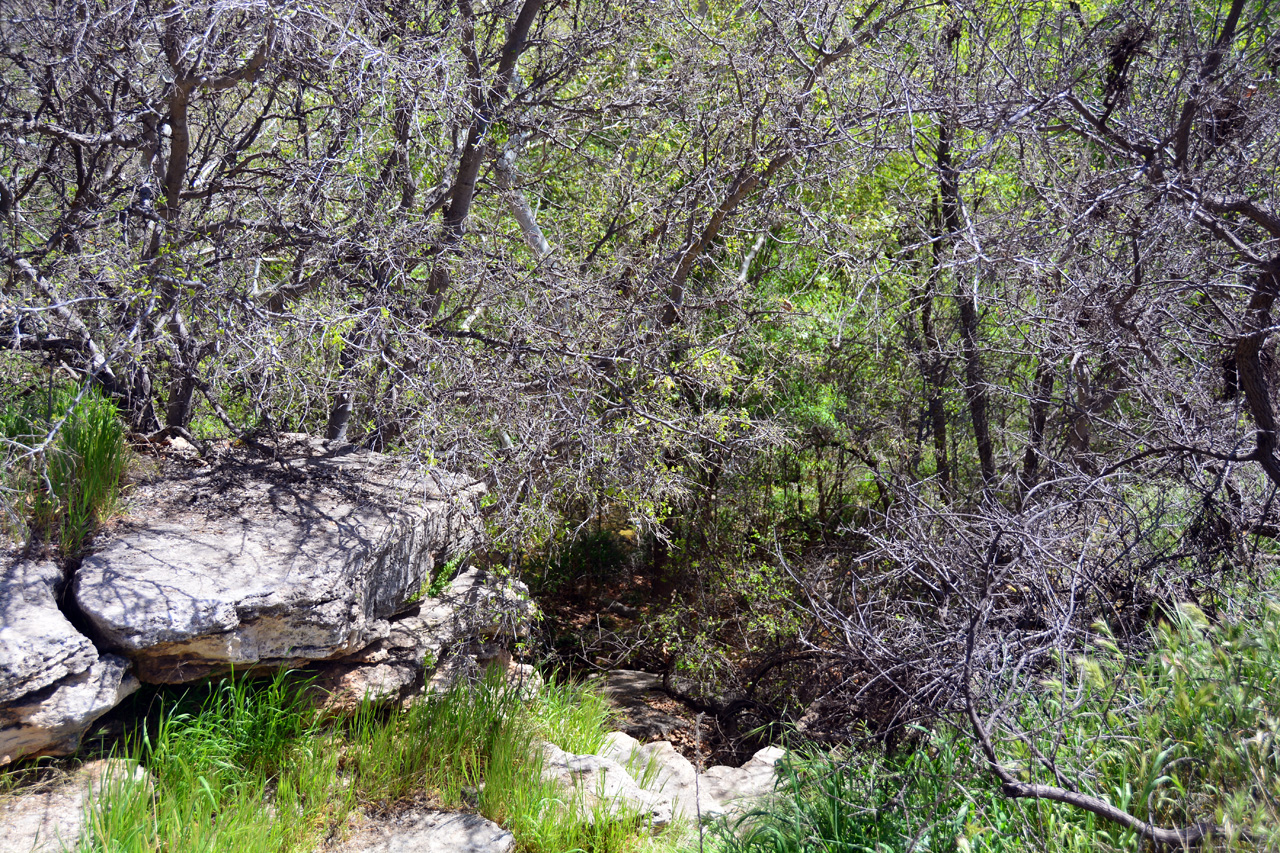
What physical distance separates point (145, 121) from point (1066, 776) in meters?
5.93

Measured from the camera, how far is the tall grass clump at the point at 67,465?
3.90m

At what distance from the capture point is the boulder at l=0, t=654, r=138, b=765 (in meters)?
3.34

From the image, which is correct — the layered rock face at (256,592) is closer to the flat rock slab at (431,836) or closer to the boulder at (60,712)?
the boulder at (60,712)

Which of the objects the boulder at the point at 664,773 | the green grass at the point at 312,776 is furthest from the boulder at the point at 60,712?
the boulder at the point at 664,773

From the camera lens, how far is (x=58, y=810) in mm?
3393

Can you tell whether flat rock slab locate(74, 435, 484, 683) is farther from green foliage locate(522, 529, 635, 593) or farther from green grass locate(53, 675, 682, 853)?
green foliage locate(522, 529, 635, 593)

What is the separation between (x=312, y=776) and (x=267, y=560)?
1.06 meters

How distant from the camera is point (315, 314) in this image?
4559 millimetres

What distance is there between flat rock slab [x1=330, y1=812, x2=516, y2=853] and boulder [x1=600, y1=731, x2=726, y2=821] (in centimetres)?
110

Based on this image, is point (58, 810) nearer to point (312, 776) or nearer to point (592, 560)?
point (312, 776)

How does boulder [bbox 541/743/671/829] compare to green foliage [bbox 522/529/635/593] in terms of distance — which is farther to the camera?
green foliage [bbox 522/529/635/593]

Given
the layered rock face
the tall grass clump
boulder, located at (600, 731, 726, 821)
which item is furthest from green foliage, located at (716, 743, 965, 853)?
the tall grass clump

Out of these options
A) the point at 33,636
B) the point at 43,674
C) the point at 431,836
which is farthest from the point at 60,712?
the point at 431,836

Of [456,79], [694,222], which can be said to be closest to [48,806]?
[456,79]
